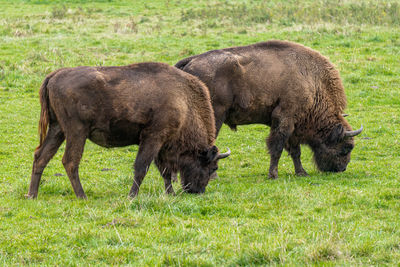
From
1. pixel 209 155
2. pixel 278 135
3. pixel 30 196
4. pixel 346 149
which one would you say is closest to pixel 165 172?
pixel 209 155

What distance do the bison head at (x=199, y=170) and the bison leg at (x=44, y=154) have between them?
6.80 ft

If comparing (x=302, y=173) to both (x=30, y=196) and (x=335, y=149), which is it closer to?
(x=335, y=149)

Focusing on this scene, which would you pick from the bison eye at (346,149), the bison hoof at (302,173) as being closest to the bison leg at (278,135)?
the bison hoof at (302,173)

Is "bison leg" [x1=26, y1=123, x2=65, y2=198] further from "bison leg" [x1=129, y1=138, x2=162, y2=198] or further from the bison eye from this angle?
the bison eye

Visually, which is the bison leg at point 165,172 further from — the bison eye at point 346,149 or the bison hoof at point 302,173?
the bison eye at point 346,149

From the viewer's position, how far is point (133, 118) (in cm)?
805

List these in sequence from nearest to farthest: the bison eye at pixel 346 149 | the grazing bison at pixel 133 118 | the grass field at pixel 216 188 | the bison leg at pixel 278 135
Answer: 1. the grass field at pixel 216 188
2. the grazing bison at pixel 133 118
3. the bison leg at pixel 278 135
4. the bison eye at pixel 346 149

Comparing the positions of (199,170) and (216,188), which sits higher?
(199,170)

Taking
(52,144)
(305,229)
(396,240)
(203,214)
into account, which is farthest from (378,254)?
(52,144)

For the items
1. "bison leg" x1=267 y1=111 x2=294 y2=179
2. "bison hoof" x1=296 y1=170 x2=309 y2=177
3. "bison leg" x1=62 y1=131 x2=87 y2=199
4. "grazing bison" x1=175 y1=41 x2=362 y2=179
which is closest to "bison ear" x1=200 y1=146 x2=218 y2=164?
"grazing bison" x1=175 y1=41 x2=362 y2=179

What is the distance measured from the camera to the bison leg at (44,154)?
8.16 m

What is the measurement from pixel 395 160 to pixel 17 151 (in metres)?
7.92

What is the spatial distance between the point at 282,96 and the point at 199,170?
2362mm

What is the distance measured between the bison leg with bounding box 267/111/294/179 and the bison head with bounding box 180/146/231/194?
156 cm
